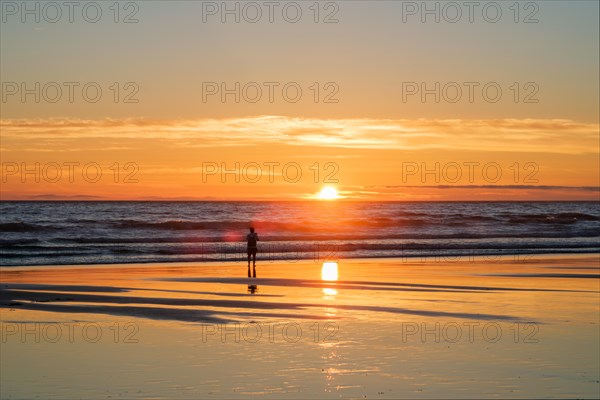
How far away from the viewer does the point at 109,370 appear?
12.3m

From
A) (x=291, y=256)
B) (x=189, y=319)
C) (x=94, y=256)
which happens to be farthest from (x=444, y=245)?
(x=189, y=319)

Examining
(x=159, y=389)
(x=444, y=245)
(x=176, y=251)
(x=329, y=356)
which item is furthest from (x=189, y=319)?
(x=444, y=245)

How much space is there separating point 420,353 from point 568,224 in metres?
81.8

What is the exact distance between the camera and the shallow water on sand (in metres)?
11.4

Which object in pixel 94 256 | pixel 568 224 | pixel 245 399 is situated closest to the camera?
pixel 245 399

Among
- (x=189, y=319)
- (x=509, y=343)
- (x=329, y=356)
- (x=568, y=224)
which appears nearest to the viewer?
(x=329, y=356)

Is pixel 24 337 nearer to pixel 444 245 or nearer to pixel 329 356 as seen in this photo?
pixel 329 356

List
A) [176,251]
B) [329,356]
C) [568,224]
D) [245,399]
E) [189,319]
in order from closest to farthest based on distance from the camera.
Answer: [245,399], [329,356], [189,319], [176,251], [568,224]

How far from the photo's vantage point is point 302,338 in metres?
14.9

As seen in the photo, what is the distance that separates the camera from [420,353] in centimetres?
1355

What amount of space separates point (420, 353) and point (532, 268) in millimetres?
20722

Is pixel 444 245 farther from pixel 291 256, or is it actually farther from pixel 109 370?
pixel 109 370

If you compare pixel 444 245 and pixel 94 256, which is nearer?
pixel 94 256

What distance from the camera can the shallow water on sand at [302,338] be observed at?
11375mm
